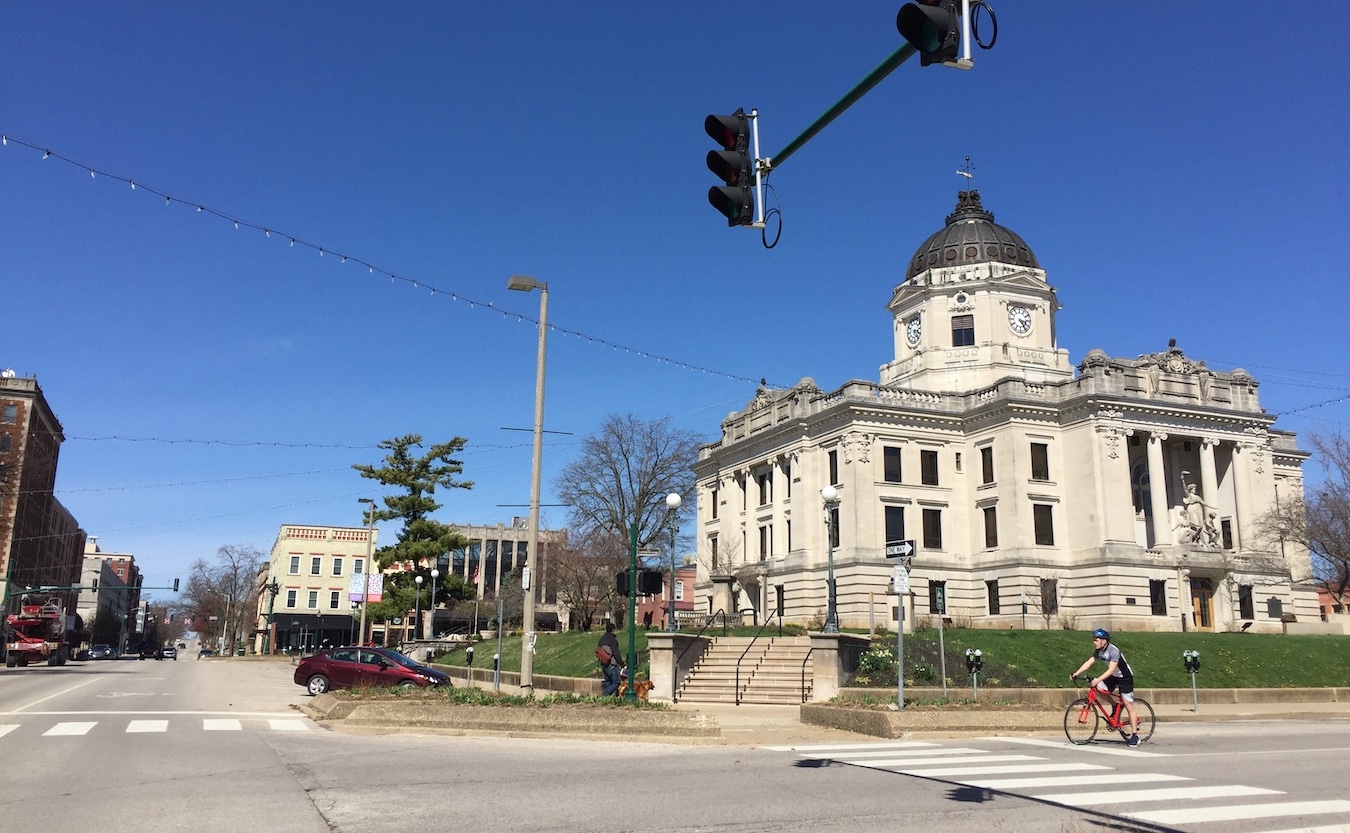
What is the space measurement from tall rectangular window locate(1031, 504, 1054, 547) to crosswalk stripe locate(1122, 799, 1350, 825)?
43907mm

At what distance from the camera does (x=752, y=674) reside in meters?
29.8

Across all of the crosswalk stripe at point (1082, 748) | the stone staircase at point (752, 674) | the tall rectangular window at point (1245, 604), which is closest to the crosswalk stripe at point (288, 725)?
the stone staircase at point (752, 674)

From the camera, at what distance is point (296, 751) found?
13.8 meters

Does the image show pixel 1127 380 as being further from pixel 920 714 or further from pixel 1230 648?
pixel 920 714

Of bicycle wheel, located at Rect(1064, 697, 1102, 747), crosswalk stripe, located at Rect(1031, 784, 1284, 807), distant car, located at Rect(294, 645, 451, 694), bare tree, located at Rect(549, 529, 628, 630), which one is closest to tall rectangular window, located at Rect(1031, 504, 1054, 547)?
bare tree, located at Rect(549, 529, 628, 630)

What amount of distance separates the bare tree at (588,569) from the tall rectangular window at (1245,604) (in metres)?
35.2

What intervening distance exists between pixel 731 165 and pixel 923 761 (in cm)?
887

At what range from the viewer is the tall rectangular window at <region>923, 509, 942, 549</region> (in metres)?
53.7

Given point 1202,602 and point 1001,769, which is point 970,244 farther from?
point 1001,769

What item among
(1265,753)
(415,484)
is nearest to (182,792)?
(1265,753)

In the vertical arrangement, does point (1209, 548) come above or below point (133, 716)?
above

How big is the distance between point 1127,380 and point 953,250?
14.4 meters

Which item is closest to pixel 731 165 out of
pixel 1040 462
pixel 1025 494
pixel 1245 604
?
pixel 1025 494

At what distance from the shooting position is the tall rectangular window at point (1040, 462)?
5306 centimetres
